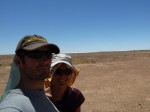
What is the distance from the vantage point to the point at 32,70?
1.96m

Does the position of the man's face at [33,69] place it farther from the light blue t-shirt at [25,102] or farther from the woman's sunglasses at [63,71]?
the woman's sunglasses at [63,71]

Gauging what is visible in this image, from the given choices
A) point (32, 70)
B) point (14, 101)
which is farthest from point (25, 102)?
point (32, 70)

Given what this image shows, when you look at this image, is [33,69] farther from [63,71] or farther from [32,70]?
[63,71]

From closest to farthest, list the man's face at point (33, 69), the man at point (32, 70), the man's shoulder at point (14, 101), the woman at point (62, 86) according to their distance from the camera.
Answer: the man's shoulder at point (14, 101)
the man at point (32, 70)
the man's face at point (33, 69)
the woman at point (62, 86)

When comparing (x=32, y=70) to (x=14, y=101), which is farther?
(x=32, y=70)

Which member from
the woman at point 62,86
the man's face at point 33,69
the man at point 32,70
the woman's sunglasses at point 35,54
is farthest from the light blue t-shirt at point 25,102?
the woman at point 62,86

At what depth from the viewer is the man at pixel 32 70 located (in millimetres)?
1856

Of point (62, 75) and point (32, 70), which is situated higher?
point (32, 70)

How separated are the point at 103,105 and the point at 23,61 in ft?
27.3

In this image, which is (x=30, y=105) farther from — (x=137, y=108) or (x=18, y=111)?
(x=137, y=108)

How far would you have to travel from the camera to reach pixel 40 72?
197 centimetres

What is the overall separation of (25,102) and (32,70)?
313 millimetres

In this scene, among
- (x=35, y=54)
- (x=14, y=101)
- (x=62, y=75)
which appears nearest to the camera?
(x=14, y=101)

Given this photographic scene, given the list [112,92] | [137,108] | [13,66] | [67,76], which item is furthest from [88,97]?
[13,66]
